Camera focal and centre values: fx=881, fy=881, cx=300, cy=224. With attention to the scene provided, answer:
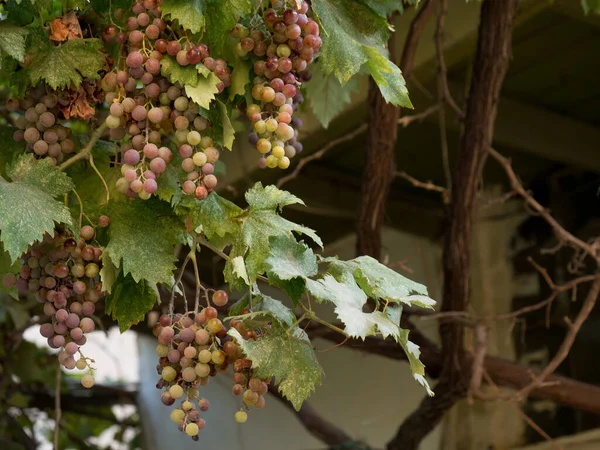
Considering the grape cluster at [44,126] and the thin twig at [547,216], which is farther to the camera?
the thin twig at [547,216]

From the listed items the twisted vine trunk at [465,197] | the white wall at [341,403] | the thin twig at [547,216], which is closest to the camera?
the twisted vine trunk at [465,197]

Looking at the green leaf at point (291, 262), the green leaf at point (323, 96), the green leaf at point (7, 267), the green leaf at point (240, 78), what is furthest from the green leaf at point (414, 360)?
the green leaf at point (323, 96)

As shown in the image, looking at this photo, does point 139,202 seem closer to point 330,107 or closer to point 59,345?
point 59,345

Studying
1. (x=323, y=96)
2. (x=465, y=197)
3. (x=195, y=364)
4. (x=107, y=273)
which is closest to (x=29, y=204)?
(x=107, y=273)

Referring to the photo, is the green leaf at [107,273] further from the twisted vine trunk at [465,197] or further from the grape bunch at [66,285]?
the twisted vine trunk at [465,197]

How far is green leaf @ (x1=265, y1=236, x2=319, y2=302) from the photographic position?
3.01ft

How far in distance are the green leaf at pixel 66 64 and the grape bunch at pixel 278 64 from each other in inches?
6.5

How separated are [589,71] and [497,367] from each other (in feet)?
2.58

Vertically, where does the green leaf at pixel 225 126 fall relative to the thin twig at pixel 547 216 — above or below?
above

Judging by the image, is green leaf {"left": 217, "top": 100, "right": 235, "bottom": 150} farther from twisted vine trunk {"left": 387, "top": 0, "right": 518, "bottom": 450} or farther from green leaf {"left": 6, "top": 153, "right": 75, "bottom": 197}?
twisted vine trunk {"left": 387, "top": 0, "right": 518, "bottom": 450}

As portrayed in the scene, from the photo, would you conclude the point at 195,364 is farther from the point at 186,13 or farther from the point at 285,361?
the point at 186,13

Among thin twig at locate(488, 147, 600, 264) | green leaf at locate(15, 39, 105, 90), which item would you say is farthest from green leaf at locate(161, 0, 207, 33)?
thin twig at locate(488, 147, 600, 264)

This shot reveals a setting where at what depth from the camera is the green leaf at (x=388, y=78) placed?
102cm

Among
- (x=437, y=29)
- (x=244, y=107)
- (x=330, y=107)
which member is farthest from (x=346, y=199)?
(x=244, y=107)
